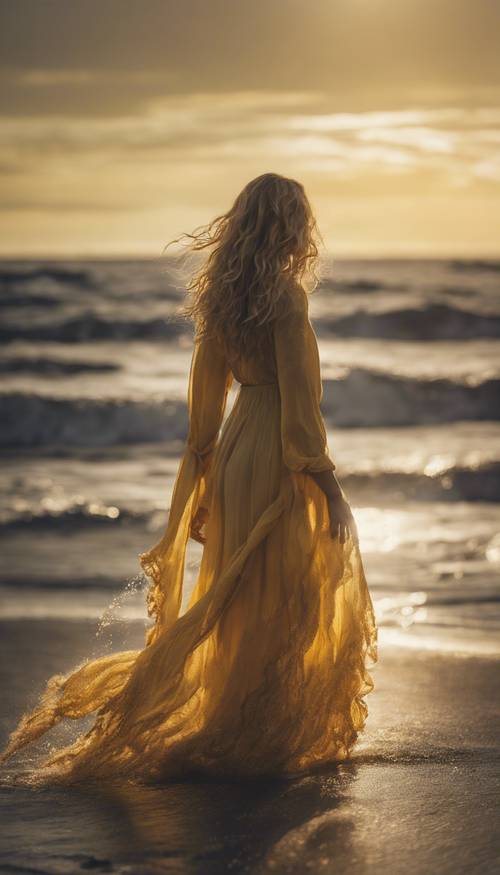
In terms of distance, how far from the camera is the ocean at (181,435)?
24.7 ft

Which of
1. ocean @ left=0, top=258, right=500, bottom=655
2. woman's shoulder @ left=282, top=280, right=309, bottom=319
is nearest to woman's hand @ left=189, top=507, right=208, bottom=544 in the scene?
ocean @ left=0, top=258, right=500, bottom=655

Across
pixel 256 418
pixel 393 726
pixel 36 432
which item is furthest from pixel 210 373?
pixel 36 432

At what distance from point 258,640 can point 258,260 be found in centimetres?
125

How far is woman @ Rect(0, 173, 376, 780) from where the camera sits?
12.3 ft

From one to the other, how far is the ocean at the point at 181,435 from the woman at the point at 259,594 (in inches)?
10.2

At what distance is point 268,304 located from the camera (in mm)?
3717

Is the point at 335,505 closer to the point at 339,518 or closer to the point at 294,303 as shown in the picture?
the point at 339,518

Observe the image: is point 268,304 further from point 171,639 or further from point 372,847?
point 372,847

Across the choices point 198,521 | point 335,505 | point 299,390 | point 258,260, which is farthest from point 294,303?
point 198,521

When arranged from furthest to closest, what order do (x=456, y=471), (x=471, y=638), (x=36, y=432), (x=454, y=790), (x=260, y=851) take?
(x=36, y=432) → (x=456, y=471) → (x=471, y=638) → (x=454, y=790) → (x=260, y=851)

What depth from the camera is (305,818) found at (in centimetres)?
336

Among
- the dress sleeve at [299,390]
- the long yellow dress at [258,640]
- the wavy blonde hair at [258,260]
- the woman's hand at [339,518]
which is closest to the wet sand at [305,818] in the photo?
the long yellow dress at [258,640]

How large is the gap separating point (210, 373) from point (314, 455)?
497 millimetres

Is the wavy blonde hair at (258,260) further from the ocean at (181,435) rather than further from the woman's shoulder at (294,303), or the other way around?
the ocean at (181,435)
